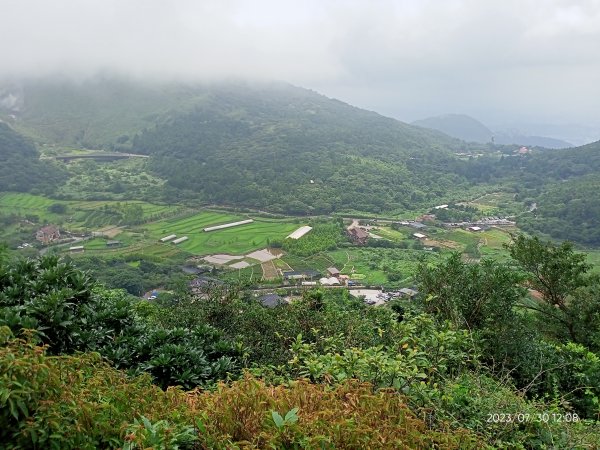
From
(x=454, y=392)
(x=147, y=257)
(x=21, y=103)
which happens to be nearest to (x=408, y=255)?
(x=147, y=257)

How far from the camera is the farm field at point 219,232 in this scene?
37375 mm

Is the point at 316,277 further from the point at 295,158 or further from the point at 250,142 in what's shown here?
the point at 250,142

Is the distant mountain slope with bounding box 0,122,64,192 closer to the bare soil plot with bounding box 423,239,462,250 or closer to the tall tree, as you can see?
the bare soil plot with bounding box 423,239,462,250

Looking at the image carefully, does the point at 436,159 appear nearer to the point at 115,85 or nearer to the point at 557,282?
the point at 557,282

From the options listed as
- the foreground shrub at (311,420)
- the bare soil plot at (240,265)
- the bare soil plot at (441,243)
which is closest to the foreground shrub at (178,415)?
the foreground shrub at (311,420)

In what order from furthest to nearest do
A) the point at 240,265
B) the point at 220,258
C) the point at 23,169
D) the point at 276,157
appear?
1. the point at 276,157
2. the point at 23,169
3. the point at 220,258
4. the point at 240,265

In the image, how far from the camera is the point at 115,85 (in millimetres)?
109000

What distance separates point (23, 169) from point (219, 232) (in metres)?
35.3

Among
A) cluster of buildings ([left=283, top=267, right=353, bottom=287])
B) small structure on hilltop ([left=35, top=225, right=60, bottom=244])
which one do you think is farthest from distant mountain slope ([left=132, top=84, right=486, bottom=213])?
cluster of buildings ([left=283, top=267, right=353, bottom=287])

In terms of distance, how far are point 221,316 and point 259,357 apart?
1.62 meters

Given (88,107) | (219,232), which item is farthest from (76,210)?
(88,107)

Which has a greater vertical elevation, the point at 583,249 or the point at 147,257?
the point at 583,249

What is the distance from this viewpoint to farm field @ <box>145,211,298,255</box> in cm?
3738

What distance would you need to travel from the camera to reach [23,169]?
5744 cm
